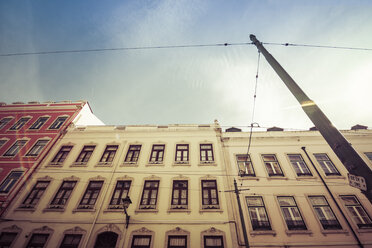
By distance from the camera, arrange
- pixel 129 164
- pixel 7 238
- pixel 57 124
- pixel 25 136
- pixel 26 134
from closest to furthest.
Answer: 1. pixel 7 238
2. pixel 129 164
3. pixel 25 136
4. pixel 26 134
5. pixel 57 124

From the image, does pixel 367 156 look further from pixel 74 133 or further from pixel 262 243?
pixel 74 133

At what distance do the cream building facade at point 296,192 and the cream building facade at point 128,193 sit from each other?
1667 millimetres

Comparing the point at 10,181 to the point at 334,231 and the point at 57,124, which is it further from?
the point at 334,231

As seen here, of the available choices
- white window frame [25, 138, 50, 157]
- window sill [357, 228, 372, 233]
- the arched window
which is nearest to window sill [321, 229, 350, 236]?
window sill [357, 228, 372, 233]

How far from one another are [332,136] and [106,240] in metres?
13.8

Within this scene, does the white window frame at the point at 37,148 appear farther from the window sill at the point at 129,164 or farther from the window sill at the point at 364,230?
the window sill at the point at 364,230

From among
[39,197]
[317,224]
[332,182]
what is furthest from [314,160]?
[39,197]

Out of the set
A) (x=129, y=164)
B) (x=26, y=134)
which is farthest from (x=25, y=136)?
(x=129, y=164)

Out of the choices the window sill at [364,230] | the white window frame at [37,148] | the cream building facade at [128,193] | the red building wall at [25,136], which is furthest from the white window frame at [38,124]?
the window sill at [364,230]

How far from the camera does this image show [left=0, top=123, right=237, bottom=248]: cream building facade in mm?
11148

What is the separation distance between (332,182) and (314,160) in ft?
6.80

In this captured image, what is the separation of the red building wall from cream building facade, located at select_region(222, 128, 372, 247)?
1762 centimetres

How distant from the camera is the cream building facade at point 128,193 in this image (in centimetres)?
1115

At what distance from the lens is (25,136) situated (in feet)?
60.0
